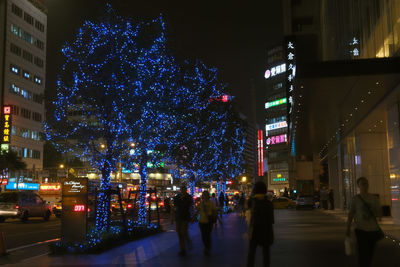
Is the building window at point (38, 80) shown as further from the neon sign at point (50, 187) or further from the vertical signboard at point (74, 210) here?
the vertical signboard at point (74, 210)

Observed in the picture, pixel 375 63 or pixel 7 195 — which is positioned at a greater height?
pixel 375 63

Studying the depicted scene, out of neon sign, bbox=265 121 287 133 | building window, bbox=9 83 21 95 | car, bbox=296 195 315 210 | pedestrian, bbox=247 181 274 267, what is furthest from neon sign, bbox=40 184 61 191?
neon sign, bbox=265 121 287 133

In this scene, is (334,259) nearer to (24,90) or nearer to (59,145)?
(59,145)

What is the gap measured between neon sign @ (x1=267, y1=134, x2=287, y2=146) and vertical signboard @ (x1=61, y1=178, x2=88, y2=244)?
109m

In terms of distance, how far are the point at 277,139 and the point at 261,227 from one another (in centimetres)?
11639

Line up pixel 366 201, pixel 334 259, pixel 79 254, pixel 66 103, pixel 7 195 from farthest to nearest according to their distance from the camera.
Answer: pixel 7 195, pixel 66 103, pixel 79 254, pixel 334 259, pixel 366 201

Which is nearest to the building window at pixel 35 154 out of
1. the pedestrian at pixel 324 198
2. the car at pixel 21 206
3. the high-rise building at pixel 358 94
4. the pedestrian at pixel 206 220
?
the car at pixel 21 206

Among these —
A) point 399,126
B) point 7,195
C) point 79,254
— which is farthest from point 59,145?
point 7,195

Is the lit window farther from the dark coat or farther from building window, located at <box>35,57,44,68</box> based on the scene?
the dark coat

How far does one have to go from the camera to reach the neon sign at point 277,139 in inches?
4786

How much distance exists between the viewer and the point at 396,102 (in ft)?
68.7

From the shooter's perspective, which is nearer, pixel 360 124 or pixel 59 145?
pixel 59 145

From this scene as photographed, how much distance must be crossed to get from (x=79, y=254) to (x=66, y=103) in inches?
282

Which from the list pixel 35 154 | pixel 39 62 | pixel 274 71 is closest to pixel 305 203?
pixel 35 154
